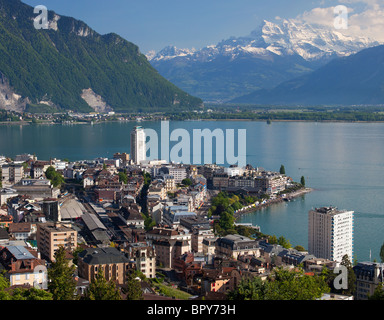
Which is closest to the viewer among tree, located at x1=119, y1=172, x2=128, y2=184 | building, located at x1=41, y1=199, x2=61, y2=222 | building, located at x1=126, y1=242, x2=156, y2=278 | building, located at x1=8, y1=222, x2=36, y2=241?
building, located at x1=126, y1=242, x2=156, y2=278

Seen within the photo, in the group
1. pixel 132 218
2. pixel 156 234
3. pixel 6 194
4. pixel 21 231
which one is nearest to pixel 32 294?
pixel 156 234

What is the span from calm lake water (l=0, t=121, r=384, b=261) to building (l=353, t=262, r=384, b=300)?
1296mm

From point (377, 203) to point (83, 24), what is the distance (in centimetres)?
3452

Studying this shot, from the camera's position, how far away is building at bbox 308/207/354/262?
650 cm

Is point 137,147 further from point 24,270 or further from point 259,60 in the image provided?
point 259,60

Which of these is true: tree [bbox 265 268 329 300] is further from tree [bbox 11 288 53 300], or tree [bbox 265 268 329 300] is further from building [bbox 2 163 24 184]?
building [bbox 2 163 24 184]

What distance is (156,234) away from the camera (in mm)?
5965

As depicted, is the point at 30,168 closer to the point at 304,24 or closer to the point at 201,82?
the point at 201,82

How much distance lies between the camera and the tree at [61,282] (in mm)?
3591

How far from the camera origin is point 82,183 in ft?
33.3

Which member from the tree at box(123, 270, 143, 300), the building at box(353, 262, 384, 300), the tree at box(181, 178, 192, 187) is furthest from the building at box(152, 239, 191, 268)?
the tree at box(181, 178, 192, 187)

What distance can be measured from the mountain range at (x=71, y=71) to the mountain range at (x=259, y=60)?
18.0 m

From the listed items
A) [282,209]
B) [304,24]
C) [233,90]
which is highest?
[304,24]
